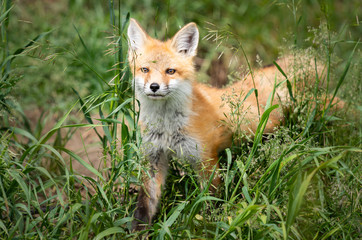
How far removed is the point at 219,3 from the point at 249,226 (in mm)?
4398

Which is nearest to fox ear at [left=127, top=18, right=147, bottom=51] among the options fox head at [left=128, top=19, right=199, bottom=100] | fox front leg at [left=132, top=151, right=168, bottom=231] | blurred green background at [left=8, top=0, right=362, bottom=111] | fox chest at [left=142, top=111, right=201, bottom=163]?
fox head at [left=128, top=19, right=199, bottom=100]

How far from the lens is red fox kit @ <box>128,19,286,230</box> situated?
307 cm

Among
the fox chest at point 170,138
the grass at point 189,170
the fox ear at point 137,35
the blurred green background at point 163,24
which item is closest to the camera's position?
the grass at point 189,170

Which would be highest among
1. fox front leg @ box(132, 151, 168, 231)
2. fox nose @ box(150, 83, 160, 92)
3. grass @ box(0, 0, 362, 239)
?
fox nose @ box(150, 83, 160, 92)

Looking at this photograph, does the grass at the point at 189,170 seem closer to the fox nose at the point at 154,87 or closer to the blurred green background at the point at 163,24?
the fox nose at the point at 154,87

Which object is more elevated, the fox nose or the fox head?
the fox head

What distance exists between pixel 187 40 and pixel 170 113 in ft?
2.44

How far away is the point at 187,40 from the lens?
347cm

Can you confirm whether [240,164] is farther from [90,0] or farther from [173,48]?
[90,0]

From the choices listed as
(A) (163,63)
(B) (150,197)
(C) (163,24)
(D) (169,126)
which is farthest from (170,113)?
(C) (163,24)

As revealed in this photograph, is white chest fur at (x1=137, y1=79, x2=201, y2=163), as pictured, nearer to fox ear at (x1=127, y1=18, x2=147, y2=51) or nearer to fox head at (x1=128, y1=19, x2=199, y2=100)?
fox head at (x1=128, y1=19, x2=199, y2=100)

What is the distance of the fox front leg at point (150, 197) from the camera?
3.03 meters

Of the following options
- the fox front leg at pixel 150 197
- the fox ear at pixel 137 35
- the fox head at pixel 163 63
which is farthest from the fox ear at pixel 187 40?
the fox front leg at pixel 150 197

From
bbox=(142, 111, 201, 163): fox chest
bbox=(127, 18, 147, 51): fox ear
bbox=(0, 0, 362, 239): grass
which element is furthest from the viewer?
bbox=(127, 18, 147, 51): fox ear
